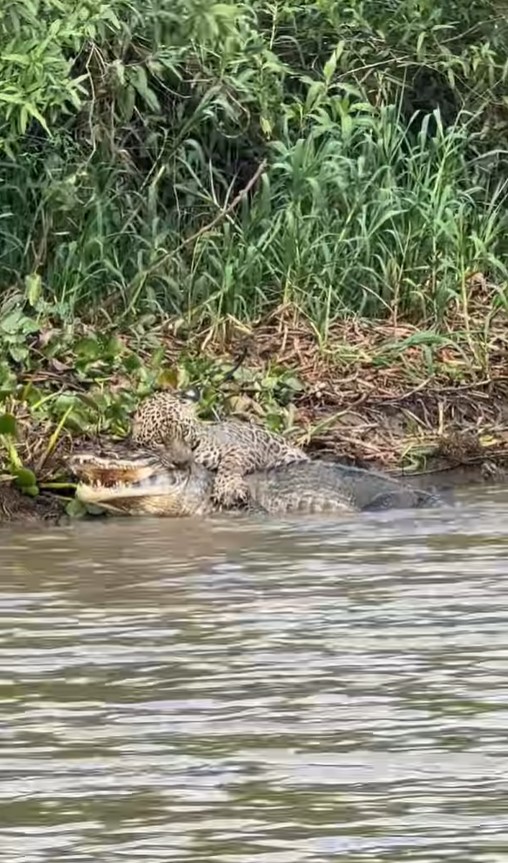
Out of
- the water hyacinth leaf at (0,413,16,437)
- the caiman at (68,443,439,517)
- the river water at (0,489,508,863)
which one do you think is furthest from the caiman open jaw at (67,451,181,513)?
A: the river water at (0,489,508,863)

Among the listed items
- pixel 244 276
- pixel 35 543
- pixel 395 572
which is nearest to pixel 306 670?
pixel 395 572

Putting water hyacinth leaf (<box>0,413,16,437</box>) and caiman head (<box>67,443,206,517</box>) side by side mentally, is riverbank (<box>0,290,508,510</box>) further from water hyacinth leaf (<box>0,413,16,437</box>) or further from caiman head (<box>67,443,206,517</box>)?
caiman head (<box>67,443,206,517</box>)

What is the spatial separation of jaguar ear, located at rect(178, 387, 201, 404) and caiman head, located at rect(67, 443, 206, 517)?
46cm

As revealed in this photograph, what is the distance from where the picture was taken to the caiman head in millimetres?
9195

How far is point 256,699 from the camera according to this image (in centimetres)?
552

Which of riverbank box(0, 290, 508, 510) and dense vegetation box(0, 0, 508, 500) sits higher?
dense vegetation box(0, 0, 508, 500)

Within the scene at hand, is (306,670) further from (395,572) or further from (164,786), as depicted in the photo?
(395,572)

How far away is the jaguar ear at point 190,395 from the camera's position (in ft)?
33.5

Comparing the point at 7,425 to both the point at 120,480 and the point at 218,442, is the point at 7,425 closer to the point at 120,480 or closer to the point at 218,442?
the point at 120,480

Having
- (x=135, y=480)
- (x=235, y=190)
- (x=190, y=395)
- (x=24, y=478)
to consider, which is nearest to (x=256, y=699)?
(x=24, y=478)

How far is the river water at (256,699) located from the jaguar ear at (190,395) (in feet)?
5.97

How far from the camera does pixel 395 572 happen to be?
752 centimetres

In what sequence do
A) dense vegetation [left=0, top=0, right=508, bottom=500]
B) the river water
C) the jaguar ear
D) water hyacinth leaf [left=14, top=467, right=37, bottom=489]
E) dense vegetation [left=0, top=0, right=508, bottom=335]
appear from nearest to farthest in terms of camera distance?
the river water
water hyacinth leaf [left=14, top=467, right=37, bottom=489]
the jaguar ear
dense vegetation [left=0, top=0, right=508, bottom=500]
dense vegetation [left=0, top=0, right=508, bottom=335]

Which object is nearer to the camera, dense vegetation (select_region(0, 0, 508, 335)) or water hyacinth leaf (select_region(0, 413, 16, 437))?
water hyacinth leaf (select_region(0, 413, 16, 437))
